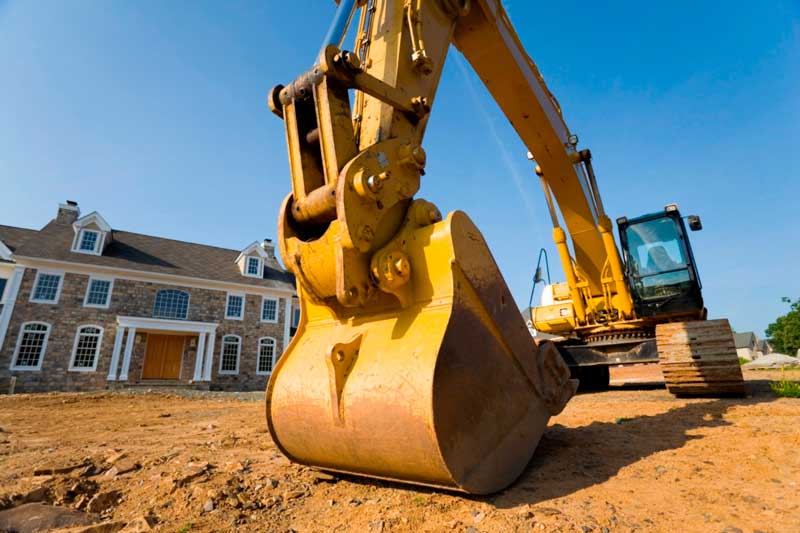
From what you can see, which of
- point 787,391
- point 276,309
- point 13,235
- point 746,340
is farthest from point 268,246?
point 746,340

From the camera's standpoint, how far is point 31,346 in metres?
15.9

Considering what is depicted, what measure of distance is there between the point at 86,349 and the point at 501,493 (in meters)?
19.9

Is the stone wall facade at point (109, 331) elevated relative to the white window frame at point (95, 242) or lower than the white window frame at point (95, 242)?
lower

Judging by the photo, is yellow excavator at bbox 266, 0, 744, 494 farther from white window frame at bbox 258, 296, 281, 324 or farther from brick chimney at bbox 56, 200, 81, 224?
brick chimney at bbox 56, 200, 81, 224

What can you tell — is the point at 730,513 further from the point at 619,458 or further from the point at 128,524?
the point at 128,524

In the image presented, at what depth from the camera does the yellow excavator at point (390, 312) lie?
2014 mm

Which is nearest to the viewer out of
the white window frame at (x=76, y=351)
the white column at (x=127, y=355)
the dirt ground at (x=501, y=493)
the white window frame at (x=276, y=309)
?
the dirt ground at (x=501, y=493)

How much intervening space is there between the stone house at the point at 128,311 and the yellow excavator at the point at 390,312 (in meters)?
18.3

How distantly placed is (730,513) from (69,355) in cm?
2073

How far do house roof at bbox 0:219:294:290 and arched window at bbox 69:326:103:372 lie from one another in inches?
115

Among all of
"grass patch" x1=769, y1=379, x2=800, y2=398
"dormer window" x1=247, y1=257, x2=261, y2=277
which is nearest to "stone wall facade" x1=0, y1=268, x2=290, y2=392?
"dormer window" x1=247, y1=257, x2=261, y2=277

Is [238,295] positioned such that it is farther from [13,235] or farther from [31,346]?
[13,235]

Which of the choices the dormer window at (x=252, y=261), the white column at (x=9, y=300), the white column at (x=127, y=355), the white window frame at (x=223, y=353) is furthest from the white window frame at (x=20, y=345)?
the dormer window at (x=252, y=261)

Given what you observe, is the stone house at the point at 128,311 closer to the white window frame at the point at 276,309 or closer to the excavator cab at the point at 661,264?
the white window frame at the point at 276,309
